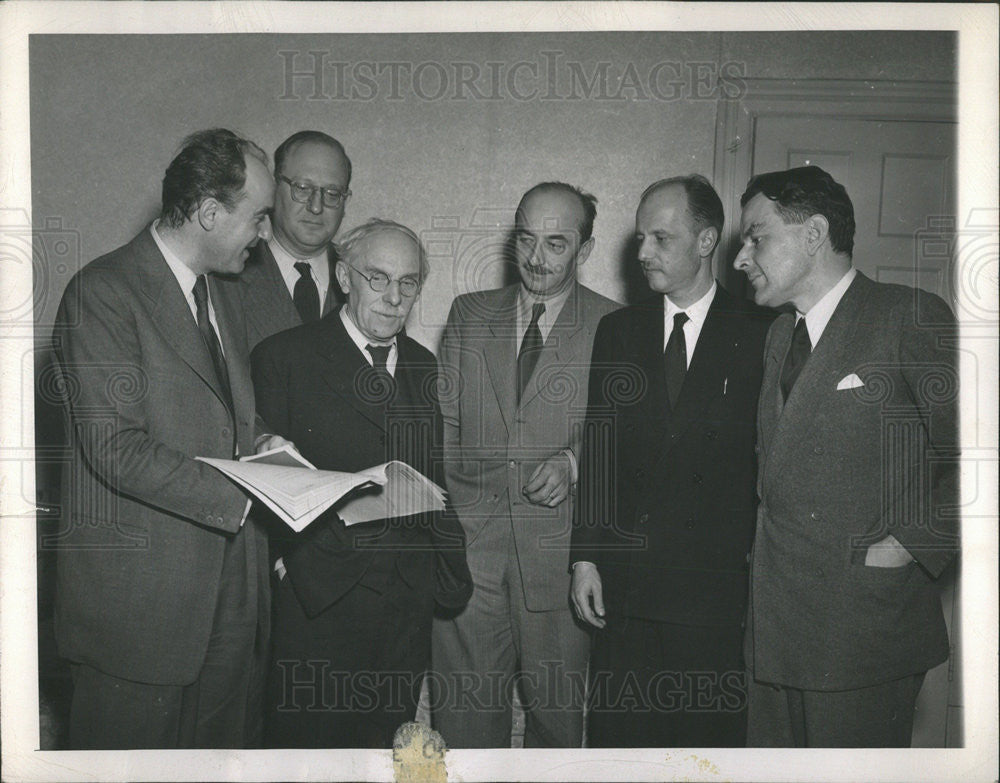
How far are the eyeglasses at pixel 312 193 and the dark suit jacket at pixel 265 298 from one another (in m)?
0.14

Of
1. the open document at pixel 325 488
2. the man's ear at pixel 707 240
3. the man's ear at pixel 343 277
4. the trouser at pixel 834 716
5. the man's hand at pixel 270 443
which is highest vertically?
the man's ear at pixel 707 240

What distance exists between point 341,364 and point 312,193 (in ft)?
1.63

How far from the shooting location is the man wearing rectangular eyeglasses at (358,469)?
2867 mm

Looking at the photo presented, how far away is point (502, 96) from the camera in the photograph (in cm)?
293

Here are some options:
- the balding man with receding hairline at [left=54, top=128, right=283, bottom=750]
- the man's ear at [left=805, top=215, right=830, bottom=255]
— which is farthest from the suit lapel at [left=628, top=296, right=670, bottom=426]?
the balding man with receding hairline at [left=54, top=128, right=283, bottom=750]

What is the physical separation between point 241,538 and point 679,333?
1.37 m

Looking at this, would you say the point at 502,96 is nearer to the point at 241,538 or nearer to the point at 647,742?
the point at 241,538

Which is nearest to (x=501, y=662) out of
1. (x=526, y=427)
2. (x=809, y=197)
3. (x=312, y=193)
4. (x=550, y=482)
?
(x=550, y=482)

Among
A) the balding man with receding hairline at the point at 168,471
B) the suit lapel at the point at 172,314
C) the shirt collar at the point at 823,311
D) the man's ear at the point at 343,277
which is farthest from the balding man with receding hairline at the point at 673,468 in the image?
the suit lapel at the point at 172,314

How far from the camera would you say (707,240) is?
2.89 meters

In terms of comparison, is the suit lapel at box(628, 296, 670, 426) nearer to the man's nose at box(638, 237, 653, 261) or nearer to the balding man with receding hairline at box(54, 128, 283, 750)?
the man's nose at box(638, 237, 653, 261)

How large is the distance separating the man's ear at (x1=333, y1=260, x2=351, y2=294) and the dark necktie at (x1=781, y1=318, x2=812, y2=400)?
4.12 ft

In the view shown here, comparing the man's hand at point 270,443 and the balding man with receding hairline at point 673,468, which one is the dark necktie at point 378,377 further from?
the balding man with receding hairline at point 673,468

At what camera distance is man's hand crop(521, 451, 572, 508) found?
291 centimetres
